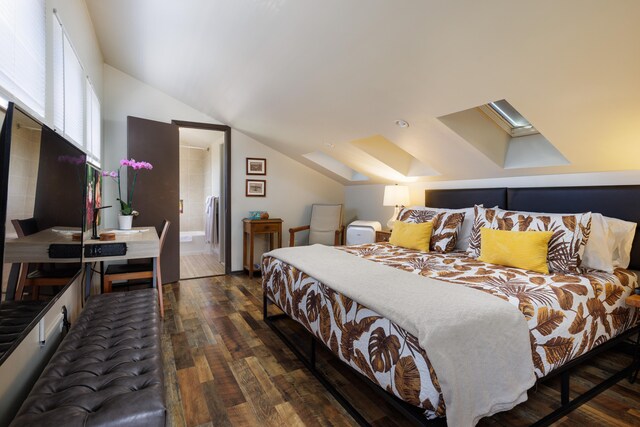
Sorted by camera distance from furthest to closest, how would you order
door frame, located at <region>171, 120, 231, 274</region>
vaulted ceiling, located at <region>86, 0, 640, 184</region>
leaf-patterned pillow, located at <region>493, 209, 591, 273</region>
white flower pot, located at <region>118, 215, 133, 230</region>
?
door frame, located at <region>171, 120, 231, 274</region>, white flower pot, located at <region>118, 215, 133, 230</region>, leaf-patterned pillow, located at <region>493, 209, 591, 273</region>, vaulted ceiling, located at <region>86, 0, 640, 184</region>

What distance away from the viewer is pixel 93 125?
3.39m

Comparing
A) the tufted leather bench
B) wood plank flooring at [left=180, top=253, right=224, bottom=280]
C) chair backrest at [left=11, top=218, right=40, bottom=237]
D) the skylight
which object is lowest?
wood plank flooring at [left=180, top=253, right=224, bottom=280]

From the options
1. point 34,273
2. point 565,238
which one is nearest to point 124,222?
point 34,273

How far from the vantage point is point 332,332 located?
6.24ft

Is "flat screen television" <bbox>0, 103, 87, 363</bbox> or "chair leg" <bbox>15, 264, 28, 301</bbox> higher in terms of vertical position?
"flat screen television" <bbox>0, 103, 87, 363</bbox>

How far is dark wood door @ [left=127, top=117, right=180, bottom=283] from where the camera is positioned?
3.92 m

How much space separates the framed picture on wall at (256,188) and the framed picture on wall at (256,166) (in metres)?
0.12

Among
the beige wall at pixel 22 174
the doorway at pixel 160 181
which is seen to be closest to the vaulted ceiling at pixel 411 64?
the doorway at pixel 160 181

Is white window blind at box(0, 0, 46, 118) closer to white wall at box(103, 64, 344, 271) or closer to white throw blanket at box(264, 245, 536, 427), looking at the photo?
white throw blanket at box(264, 245, 536, 427)

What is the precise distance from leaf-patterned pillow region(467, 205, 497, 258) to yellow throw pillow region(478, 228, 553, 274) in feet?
0.58

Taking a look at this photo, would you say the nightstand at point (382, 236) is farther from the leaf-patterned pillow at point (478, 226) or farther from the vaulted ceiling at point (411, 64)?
the leaf-patterned pillow at point (478, 226)

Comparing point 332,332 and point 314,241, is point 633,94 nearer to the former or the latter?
point 332,332

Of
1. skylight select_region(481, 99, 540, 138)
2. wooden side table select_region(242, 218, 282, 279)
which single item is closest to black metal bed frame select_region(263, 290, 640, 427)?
skylight select_region(481, 99, 540, 138)

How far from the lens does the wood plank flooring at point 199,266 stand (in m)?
4.83
